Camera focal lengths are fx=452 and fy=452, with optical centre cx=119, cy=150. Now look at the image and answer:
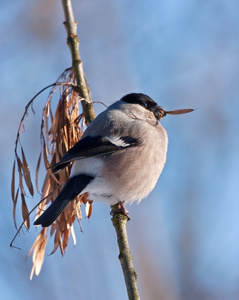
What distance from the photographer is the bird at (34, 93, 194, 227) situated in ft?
6.98

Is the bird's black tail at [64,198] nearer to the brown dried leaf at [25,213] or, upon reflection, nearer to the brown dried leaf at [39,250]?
the brown dried leaf at [25,213]

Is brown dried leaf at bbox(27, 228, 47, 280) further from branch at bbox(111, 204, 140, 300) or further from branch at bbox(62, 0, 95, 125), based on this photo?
branch at bbox(62, 0, 95, 125)

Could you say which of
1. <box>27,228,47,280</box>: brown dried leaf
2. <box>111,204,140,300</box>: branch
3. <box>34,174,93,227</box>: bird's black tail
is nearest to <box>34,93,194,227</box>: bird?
<box>34,174,93,227</box>: bird's black tail

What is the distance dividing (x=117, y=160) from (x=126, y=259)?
0.57m

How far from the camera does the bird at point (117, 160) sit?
2.13 meters

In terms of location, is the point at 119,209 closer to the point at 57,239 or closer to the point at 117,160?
the point at 117,160

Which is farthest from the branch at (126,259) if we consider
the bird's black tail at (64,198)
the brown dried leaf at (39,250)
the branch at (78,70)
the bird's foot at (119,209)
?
the branch at (78,70)

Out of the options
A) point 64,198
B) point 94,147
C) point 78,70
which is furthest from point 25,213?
point 78,70

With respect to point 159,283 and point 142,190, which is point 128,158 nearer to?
point 142,190

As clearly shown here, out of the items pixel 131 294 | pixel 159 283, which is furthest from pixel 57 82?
pixel 159 283

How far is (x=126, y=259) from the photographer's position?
5.97 feet

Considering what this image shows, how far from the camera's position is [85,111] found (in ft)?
7.79

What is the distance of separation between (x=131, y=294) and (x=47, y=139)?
2.93 feet

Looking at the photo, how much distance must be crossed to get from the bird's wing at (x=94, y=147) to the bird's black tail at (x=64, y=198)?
11 centimetres
